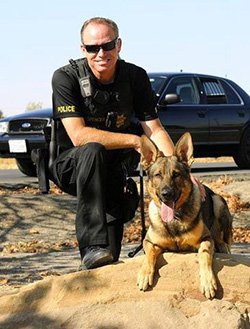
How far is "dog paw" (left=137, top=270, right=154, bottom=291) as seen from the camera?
533 centimetres

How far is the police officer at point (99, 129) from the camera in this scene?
5.72m

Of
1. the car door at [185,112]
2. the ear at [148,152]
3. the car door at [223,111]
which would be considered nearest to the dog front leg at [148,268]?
the ear at [148,152]

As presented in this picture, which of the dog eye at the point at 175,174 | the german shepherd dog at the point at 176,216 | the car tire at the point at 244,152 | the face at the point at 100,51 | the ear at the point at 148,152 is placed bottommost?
the car tire at the point at 244,152

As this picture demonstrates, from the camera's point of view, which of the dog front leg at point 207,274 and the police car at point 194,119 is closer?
the dog front leg at point 207,274

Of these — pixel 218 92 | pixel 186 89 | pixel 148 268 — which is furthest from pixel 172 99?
pixel 148 268

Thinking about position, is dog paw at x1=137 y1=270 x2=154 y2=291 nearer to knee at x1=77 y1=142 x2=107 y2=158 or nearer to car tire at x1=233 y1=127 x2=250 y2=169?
knee at x1=77 y1=142 x2=107 y2=158

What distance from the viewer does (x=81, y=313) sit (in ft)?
17.3

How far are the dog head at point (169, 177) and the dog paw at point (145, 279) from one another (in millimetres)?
372

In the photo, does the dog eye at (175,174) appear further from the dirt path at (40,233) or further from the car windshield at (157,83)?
the car windshield at (157,83)

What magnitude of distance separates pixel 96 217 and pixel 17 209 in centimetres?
513

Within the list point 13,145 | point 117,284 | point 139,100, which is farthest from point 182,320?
point 13,145

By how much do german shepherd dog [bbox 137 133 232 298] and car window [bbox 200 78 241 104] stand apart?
956cm

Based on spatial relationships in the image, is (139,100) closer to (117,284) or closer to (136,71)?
(136,71)

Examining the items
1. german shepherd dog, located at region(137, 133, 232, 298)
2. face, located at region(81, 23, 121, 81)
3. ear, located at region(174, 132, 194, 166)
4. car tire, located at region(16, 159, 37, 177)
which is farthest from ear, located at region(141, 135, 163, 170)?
car tire, located at region(16, 159, 37, 177)
